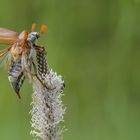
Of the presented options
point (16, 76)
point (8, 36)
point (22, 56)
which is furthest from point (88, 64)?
point (16, 76)

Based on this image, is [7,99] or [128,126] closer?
[128,126]

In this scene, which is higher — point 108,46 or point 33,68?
point 108,46

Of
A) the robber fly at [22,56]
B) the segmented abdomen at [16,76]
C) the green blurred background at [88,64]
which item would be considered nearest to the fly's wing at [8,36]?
the robber fly at [22,56]

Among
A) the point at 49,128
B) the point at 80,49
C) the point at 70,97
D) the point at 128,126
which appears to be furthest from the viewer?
the point at 80,49

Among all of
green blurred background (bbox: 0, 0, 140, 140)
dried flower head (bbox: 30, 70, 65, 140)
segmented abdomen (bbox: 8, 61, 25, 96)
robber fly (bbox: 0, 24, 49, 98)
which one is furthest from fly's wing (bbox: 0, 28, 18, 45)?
green blurred background (bbox: 0, 0, 140, 140)

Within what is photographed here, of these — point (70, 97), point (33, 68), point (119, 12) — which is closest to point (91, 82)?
point (70, 97)

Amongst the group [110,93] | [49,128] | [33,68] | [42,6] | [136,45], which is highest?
[42,6]

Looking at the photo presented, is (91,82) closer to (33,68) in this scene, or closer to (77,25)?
(77,25)
